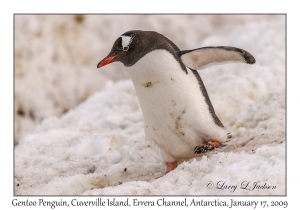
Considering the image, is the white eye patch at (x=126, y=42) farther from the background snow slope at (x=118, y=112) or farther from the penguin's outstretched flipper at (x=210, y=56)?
the background snow slope at (x=118, y=112)

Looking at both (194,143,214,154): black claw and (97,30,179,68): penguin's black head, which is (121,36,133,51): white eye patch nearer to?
(97,30,179,68): penguin's black head

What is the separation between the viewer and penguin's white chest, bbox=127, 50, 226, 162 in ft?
7.38

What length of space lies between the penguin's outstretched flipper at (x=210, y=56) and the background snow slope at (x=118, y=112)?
1.38 ft

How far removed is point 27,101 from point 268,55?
2.54 meters

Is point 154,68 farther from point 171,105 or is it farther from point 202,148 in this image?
point 202,148

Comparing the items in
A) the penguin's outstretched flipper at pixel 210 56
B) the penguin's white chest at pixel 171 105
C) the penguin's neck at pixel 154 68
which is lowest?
the penguin's white chest at pixel 171 105

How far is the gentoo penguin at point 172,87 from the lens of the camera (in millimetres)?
2244

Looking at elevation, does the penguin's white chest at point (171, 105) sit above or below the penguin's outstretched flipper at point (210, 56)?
below

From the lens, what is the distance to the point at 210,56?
232cm

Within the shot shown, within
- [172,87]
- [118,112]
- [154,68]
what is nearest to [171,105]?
[172,87]

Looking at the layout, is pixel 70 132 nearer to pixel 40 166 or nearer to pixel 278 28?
pixel 40 166

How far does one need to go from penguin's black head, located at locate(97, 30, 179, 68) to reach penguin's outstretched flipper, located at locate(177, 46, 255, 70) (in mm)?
116

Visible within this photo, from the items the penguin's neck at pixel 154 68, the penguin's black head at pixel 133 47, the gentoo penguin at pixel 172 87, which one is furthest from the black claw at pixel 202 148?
the penguin's black head at pixel 133 47

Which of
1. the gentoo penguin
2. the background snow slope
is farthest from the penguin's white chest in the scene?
the background snow slope
